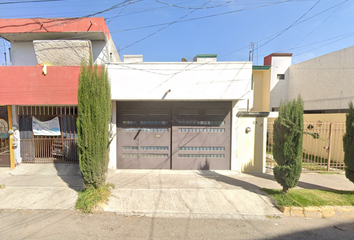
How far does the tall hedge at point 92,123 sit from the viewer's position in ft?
12.8

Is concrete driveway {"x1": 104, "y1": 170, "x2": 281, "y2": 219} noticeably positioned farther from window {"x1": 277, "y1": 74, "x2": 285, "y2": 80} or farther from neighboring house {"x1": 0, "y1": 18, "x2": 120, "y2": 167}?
window {"x1": 277, "y1": 74, "x2": 285, "y2": 80}

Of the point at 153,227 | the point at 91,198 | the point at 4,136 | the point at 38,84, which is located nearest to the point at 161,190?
the point at 153,227

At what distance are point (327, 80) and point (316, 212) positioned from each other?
10.6 m

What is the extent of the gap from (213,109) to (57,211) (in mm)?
5409

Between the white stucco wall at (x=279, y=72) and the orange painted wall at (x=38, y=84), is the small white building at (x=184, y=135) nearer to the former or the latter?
the orange painted wall at (x=38, y=84)

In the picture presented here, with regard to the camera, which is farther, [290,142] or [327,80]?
[327,80]

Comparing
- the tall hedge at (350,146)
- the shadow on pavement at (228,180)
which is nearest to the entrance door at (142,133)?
the shadow on pavement at (228,180)

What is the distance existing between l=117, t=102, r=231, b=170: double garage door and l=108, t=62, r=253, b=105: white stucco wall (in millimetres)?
612

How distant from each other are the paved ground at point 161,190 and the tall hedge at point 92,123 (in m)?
0.83

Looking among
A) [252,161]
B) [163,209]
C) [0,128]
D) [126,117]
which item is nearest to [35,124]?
[0,128]

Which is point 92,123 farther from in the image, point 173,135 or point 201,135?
point 201,135

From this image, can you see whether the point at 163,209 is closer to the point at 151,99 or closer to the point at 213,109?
the point at 151,99

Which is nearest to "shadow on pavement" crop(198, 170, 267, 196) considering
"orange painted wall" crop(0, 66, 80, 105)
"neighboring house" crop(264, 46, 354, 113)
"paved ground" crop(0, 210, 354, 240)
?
"paved ground" crop(0, 210, 354, 240)

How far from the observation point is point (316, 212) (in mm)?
3762
